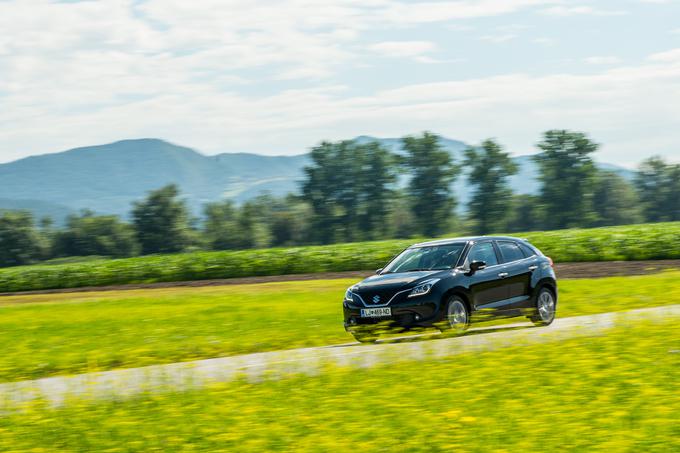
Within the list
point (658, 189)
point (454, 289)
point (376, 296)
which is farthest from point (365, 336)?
point (658, 189)

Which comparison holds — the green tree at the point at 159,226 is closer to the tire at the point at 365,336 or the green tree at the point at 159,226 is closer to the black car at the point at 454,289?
the black car at the point at 454,289

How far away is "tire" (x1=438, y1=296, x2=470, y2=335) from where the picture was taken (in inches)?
561

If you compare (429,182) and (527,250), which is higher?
(429,182)

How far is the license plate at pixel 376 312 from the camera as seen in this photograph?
1420 centimetres

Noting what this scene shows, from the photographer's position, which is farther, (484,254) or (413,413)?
(484,254)

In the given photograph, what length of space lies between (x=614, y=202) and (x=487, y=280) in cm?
11307

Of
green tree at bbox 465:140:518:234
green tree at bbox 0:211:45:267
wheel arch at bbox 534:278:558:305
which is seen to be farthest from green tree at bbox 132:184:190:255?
wheel arch at bbox 534:278:558:305

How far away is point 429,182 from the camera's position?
109 m

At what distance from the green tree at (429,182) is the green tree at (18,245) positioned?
4425 cm

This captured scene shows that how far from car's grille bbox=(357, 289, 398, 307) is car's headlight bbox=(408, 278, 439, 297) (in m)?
0.29

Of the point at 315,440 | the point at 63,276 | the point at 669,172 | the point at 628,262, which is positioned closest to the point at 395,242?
the point at 628,262

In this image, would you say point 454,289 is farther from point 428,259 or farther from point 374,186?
point 374,186

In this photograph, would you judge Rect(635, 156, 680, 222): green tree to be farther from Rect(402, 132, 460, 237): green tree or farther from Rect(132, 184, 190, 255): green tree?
Rect(132, 184, 190, 255): green tree

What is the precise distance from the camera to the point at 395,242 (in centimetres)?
4306
